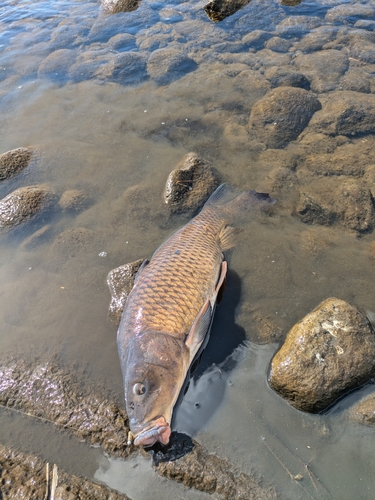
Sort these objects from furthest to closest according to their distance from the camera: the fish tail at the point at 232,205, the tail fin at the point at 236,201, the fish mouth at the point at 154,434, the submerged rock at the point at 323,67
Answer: the submerged rock at the point at 323,67 → the tail fin at the point at 236,201 → the fish tail at the point at 232,205 → the fish mouth at the point at 154,434

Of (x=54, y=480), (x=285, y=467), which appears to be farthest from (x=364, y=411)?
(x=54, y=480)

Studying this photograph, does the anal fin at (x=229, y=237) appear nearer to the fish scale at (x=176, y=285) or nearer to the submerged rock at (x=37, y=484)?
the fish scale at (x=176, y=285)

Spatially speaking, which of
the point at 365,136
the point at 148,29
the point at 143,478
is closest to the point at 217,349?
the point at 143,478

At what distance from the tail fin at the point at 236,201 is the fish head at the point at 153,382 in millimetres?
2045

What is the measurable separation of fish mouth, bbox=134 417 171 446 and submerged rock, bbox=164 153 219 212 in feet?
9.44

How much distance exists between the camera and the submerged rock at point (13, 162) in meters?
5.81

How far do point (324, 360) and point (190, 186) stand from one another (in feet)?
9.33

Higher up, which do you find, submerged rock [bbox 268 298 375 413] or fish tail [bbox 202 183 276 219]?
fish tail [bbox 202 183 276 219]

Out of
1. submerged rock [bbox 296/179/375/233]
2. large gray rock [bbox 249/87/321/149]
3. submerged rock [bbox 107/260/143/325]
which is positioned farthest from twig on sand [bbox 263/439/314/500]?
large gray rock [bbox 249/87/321/149]

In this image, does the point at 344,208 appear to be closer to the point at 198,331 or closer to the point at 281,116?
the point at 281,116

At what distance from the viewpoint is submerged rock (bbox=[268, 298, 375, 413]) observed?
3.10 meters

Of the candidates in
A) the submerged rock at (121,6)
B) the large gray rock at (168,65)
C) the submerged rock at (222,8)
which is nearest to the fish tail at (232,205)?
the large gray rock at (168,65)

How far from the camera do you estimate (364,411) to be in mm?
3039

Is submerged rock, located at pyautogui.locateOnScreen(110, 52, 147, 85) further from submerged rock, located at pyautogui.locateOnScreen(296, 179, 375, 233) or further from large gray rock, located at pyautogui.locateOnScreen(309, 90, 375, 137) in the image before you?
submerged rock, located at pyautogui.locateOnScreen(296, 179, 375, 233)
